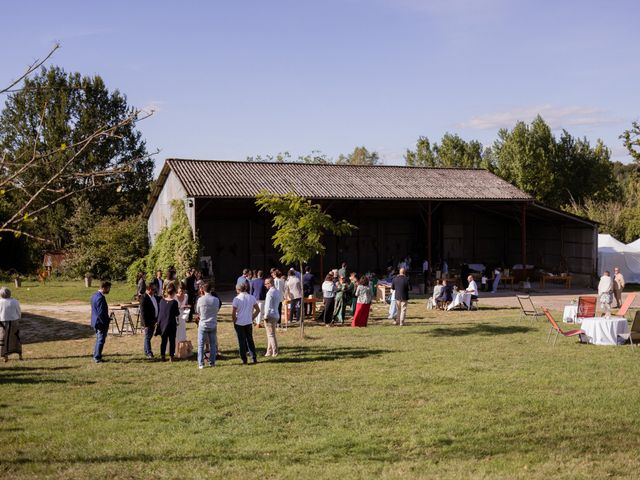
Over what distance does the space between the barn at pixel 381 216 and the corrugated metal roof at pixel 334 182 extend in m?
0.04

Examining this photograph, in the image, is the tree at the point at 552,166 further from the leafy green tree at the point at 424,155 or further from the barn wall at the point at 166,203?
the barn wall at the point at 166,203

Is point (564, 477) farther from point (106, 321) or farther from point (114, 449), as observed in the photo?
point (106, 321)

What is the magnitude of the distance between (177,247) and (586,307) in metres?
13.7

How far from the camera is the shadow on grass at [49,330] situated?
1517cm

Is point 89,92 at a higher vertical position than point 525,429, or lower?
higher

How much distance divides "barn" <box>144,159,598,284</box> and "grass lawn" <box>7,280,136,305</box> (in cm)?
326

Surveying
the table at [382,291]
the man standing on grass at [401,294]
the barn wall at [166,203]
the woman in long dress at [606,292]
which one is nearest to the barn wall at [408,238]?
the barn wall at [166,203]

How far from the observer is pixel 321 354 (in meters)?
12.4

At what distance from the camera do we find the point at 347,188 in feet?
86.4

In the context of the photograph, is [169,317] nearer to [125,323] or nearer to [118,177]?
[125,323]

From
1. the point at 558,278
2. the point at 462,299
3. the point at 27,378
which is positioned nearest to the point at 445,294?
the point at 462,299

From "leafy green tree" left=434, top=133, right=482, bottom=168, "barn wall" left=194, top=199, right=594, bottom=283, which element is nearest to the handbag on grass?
"barn wall" left=194, top=199, right=594, bottom=283

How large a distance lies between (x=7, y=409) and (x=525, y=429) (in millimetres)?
6300

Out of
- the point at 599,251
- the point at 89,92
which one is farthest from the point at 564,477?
the point at 89,92
